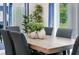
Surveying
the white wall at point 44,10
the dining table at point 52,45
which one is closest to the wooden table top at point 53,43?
the dining table at point 52,45

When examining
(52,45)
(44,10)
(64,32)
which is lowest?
(52,45)

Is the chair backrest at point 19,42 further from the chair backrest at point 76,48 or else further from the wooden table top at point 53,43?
the chair backrest at point 76,48

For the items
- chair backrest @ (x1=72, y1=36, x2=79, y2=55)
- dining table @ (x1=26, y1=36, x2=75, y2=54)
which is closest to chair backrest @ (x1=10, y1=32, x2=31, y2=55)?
dining table @ (x1=26, y1=36, x2=75, y2=54)

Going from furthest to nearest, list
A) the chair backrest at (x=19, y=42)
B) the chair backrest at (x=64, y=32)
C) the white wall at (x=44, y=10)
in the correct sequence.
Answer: the chair backrest at (x=19, y=42) < the chair backrest at (x=64, y=32) < the white wall at (x=44, y=10)

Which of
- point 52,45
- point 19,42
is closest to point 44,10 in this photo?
point 52,45

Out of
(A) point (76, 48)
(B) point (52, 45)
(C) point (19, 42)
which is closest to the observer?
(A) point (76, 48)

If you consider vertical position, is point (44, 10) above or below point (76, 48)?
above

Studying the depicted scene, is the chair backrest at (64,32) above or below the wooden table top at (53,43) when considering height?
above

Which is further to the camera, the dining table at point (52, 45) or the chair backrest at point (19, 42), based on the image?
the chair backrest at point (19, 42)

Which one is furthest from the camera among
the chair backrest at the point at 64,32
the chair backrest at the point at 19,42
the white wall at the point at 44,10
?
the chair backrest at the point at 19,42

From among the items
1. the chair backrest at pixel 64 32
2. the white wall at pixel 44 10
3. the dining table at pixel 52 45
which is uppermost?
the white wall at pixel 44 10

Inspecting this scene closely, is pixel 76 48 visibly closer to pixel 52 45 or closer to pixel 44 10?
pixel 52 45

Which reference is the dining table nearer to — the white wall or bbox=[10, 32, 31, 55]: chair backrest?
bbox=[10, 32, 31, 55]: chair backrest
